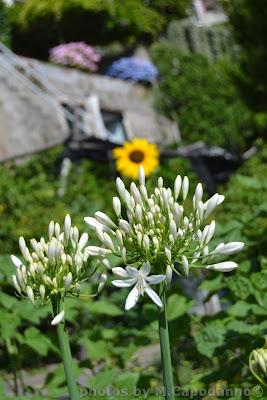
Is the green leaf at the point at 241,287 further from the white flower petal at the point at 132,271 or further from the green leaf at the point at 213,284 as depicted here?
the white flower petal at the point at 132,271

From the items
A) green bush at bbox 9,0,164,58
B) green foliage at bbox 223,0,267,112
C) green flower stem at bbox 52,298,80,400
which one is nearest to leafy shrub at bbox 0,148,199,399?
green flower stem at bbox 52,298,80,400

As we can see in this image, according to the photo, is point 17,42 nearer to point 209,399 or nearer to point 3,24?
point 3,24

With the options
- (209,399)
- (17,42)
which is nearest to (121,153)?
(209,399)

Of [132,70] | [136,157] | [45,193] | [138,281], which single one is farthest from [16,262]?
[132,70]

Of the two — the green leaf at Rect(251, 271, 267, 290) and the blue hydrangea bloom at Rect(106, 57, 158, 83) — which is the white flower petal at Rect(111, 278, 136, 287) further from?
the blue hydrangea bloom at Rect(106, 57, 158, 83)

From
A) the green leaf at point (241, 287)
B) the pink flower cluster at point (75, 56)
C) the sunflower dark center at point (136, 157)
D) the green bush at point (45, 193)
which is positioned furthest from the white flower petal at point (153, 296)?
the pink flower cluster at point (75, 56)

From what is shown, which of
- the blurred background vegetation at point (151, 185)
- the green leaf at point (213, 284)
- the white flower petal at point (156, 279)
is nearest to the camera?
the white flower petal at point (156, 279)

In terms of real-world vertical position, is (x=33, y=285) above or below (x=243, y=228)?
above
